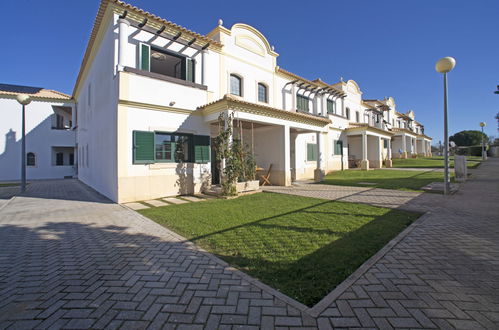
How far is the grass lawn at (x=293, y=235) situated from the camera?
8.93 ft

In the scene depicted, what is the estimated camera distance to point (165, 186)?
28.9 ft

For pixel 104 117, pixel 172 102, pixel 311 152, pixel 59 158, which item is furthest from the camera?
A: pixel 59 158

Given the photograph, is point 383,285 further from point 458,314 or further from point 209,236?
point 209,236

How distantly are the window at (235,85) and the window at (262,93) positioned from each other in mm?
1505

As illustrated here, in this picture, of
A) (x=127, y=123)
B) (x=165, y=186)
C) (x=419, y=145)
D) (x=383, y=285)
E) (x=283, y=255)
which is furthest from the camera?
(x=419, y=145)

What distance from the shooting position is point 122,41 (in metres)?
7.83

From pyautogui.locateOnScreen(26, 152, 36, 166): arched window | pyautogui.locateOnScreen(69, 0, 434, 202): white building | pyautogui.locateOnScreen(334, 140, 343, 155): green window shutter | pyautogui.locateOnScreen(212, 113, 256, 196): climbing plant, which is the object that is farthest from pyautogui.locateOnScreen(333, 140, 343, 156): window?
pyautogui.locateOnScreen(26, 152, 36, 166): arched window

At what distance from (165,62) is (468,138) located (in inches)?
2792

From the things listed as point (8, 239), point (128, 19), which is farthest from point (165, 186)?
point (128, 19)

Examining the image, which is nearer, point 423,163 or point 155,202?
point 155,202

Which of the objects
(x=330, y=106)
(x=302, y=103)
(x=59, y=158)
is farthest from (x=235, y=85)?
(x=59, y=158)

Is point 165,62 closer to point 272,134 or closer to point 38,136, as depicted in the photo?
point 272,134

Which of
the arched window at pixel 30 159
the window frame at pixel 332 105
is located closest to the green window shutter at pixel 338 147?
the window frame at pixel 332 105

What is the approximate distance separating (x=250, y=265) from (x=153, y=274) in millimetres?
1263
